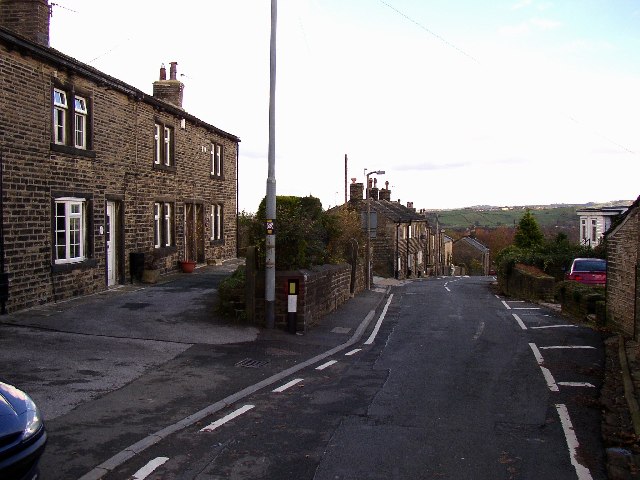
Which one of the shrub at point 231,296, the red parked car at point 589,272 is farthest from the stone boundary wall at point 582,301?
the shrub at point 231,296

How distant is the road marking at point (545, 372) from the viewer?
9625mm

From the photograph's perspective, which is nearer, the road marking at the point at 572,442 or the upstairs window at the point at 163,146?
the road marking at the point at 572,442

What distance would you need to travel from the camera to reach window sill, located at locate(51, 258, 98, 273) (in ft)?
51.4

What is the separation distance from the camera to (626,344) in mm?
13398

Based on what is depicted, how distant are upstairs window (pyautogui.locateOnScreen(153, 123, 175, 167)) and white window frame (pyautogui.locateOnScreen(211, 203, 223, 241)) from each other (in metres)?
5.30

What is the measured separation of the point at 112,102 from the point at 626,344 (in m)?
15.1

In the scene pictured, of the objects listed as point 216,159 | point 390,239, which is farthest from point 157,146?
point 390,239

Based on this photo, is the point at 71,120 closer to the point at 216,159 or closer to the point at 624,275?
the point at 216,159

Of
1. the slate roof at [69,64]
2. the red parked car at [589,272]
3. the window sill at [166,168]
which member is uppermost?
the slate roof at [69,64]

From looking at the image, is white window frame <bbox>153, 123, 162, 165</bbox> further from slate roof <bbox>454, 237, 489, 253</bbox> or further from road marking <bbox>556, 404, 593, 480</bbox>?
slate roof <bbox>454, 237, 489, 253</bbox>

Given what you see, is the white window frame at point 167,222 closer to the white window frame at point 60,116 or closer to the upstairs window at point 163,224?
the upstairs window at point 163,224

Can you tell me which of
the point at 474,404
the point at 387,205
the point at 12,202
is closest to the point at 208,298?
the point at 12,202

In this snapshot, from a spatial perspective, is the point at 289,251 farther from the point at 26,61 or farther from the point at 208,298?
the point at 26,61

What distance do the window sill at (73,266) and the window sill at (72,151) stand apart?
2.82m
